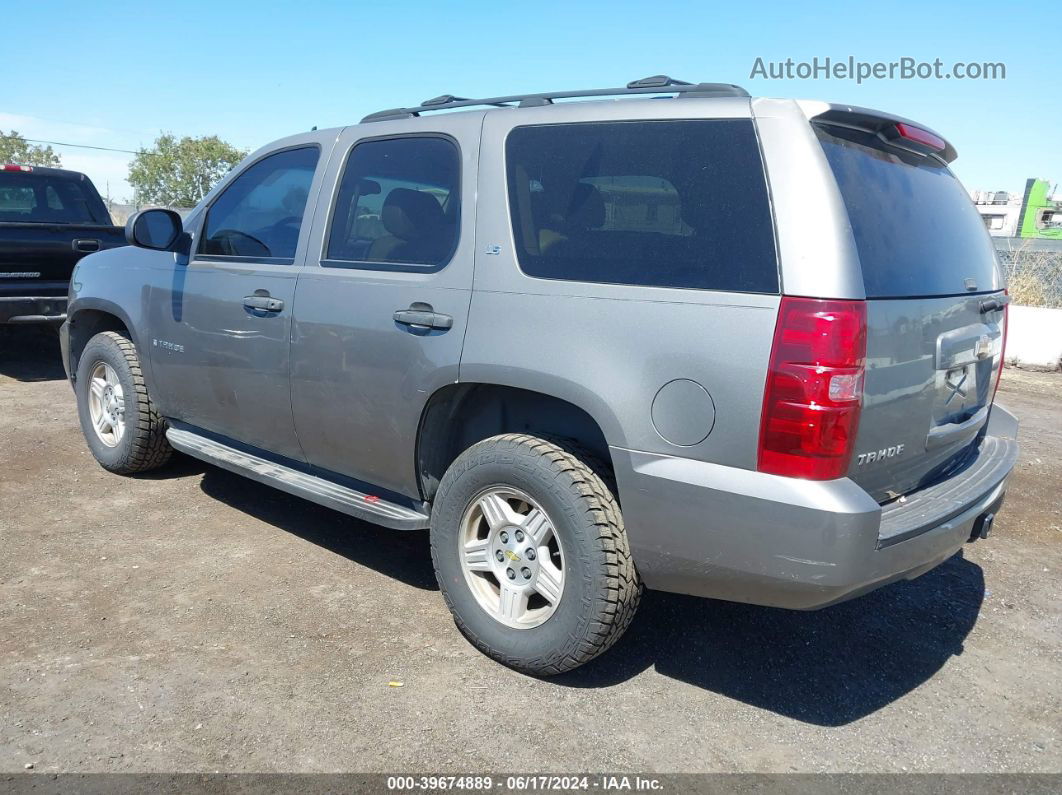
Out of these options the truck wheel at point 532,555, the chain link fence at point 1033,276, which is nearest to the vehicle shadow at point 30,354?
Result: the truck wheel at point 532,555

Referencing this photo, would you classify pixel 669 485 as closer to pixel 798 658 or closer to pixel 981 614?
pixel 798 658

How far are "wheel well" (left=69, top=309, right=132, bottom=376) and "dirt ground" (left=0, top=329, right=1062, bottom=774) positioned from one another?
119 cm

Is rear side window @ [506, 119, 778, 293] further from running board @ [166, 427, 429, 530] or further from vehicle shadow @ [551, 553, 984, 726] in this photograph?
vehicle shadow @ [551, 553, 984, 726]

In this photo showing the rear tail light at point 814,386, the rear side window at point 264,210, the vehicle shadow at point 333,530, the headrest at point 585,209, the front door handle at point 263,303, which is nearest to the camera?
the rear tail light at point 814,386

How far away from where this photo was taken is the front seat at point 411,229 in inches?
131

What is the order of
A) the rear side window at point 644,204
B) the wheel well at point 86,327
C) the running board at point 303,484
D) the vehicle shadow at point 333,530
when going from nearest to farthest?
the rear side window at point 644,204 → the running board at point 303,484 → the vehicle shadow at point 333,530 → the wheel well at point 86,327

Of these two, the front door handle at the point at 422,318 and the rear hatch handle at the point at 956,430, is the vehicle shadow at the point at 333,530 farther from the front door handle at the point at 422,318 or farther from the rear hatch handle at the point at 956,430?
the rear hatch handle at the point at 956,430

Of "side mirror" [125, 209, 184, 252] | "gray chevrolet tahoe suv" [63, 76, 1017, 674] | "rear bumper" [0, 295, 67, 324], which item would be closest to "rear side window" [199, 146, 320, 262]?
"gray chevrolet tahoe suv" [63, 76, 1017, 674]

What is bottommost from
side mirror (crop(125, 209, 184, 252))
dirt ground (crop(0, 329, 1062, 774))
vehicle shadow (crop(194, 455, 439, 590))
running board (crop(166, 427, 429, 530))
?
vehicle shadow (crop(194, 455, 439, 590))

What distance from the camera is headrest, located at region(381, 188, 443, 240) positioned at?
3385mm

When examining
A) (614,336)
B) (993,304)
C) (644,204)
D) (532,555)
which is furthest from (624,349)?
(993,304)

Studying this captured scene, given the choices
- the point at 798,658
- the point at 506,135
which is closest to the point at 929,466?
the point at 798,658

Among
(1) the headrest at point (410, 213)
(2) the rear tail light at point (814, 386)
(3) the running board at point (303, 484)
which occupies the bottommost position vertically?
(3) the running board at point (303, 484)

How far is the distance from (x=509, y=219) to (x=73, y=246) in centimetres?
627
